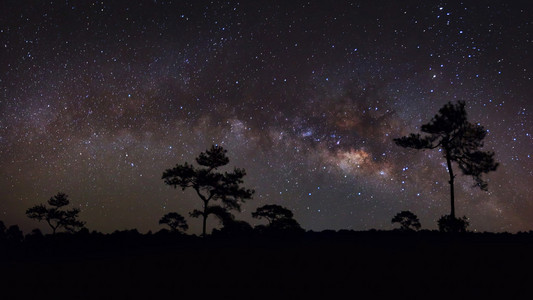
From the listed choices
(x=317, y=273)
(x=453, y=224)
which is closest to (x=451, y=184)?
(x=453, y=224)

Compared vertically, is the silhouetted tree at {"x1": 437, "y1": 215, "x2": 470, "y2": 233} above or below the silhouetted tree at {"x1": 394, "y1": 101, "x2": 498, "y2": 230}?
below

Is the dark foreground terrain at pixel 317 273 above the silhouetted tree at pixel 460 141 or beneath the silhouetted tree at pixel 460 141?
beneath

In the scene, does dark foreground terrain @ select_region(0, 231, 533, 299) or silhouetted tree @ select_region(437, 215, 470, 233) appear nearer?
dark foreground terrain @ select_region(0, 231, 533, 299)

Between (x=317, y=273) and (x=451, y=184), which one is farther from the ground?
(x=451, y=184)

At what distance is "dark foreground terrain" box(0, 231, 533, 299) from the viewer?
12688 millimetres

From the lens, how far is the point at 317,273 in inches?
611

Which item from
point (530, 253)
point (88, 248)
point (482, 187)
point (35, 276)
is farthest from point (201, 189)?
point (530, 253)

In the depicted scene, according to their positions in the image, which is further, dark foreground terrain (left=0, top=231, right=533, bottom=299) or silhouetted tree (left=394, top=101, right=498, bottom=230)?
silhouetted tree (left=394, top=101, right=498, bottom=230)

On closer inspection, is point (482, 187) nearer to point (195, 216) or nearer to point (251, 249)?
point (251, 249)

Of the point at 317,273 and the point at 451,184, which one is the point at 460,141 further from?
the point at 317,273

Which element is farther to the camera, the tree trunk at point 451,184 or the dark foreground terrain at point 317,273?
the tree trunk at point 451,184

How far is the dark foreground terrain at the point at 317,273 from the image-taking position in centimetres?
1269

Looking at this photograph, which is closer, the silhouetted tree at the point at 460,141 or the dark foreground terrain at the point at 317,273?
the dark foreground terrain at the point at 317,273

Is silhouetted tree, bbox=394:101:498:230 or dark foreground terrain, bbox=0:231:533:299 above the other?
silhouetted tree, bbox=394:101:498:230
